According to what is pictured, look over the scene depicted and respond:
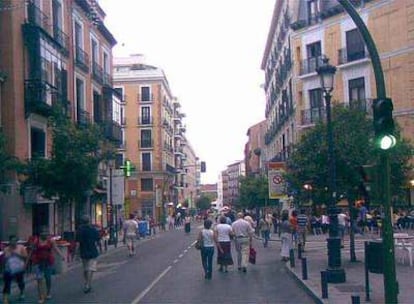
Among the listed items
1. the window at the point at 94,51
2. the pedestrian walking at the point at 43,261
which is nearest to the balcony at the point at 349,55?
the window at the point at 94,51

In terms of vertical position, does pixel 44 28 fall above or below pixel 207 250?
above

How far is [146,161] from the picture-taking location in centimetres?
8900

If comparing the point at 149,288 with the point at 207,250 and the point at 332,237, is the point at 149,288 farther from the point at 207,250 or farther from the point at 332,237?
the point at 332,237

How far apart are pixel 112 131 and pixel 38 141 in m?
14.3

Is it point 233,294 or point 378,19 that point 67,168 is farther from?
point 378,19

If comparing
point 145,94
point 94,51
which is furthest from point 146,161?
point 94,51

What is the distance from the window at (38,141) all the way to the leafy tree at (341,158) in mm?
12555

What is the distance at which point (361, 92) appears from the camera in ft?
145

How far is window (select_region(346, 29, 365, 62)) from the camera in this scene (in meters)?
43.8

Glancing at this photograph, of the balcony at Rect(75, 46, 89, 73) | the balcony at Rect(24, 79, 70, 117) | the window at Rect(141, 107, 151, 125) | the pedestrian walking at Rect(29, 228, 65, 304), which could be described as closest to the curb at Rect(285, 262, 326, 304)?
the pedestrian walking at Rect(29, 228, 65, 304)

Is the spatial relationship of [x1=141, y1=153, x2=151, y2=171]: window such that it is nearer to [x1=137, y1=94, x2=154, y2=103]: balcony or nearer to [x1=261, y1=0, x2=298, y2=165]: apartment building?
[x1=137, y1=94, x2=154, y2=103]: balcony

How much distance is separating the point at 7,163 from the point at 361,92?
2783 cm

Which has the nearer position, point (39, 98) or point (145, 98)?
point (39, 98)

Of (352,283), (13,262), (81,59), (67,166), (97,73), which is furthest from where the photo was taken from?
(97,73)
